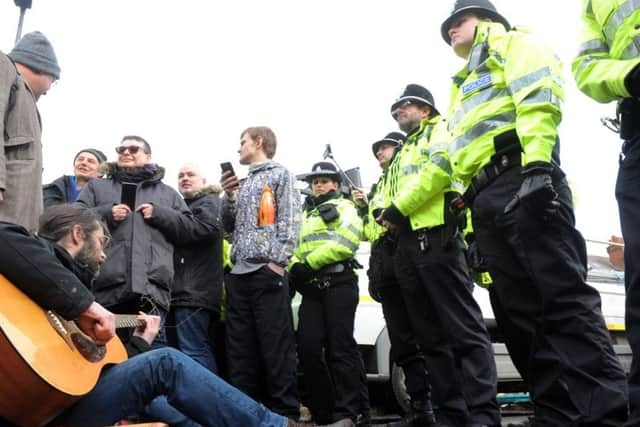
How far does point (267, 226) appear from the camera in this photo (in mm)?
4766

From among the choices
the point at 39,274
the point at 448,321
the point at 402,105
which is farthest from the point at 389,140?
the point at 39,274

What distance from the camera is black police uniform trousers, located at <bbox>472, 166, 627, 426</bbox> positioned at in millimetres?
2619

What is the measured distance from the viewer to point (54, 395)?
2449 mm

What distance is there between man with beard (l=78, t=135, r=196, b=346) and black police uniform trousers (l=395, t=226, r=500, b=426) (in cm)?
160

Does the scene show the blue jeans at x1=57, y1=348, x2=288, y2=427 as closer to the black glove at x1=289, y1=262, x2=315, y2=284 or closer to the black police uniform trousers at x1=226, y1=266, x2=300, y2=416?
the black police uniform trousers at x1=226, y1=266, x2=300, y2=416

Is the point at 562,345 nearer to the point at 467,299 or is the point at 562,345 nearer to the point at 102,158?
the point at 467,299

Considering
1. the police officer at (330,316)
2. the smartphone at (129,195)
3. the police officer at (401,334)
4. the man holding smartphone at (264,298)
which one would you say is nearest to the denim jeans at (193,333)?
the man holding smartphone at (264,298)

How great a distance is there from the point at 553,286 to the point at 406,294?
1.55 meters

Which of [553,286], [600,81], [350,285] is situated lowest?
[350,285]

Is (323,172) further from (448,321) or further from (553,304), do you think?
(553,304)

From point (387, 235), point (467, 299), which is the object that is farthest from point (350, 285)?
point (467, 299)

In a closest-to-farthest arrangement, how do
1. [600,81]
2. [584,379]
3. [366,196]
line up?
1. [600,81]
2. [584,379]
3. [366,196]

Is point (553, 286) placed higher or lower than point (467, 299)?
higher

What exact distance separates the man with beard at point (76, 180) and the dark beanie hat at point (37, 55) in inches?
51.3
